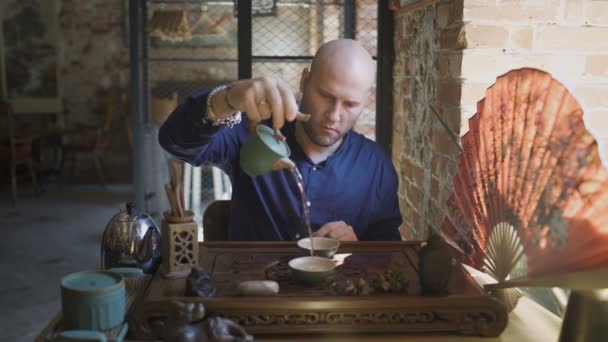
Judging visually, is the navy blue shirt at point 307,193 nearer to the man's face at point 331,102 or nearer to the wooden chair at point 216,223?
the wooden chair at point 216,223

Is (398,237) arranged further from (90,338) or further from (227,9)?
(227,9)

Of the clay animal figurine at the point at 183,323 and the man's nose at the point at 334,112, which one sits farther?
the man's nose at the point at 334,112

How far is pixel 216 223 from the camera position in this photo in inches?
83.5

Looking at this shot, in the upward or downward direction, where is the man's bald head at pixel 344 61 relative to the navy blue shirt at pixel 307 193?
upward

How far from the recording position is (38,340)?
113 centimetres

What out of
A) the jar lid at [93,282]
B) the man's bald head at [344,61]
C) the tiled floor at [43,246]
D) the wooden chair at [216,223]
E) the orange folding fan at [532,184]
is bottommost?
the tiled floor at [43,246]

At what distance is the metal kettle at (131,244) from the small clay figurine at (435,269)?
2.02ft

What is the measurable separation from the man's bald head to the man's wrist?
398mm

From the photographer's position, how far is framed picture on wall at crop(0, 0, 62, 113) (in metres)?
7.01

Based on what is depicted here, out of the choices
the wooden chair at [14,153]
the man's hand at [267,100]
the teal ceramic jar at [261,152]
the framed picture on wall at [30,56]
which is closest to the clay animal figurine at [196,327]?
the teal ceramic jar at [261,152]

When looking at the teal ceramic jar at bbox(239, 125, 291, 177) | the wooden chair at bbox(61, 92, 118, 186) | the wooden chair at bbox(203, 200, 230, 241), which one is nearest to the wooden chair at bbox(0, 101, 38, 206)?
the wooden chair at bbox(61, 92, 118, 186)

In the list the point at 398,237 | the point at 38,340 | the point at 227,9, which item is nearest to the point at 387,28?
the point at 398,237

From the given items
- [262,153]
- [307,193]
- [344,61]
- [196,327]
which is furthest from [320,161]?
[196,327]

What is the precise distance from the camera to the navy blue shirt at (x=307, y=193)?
6.82ft
